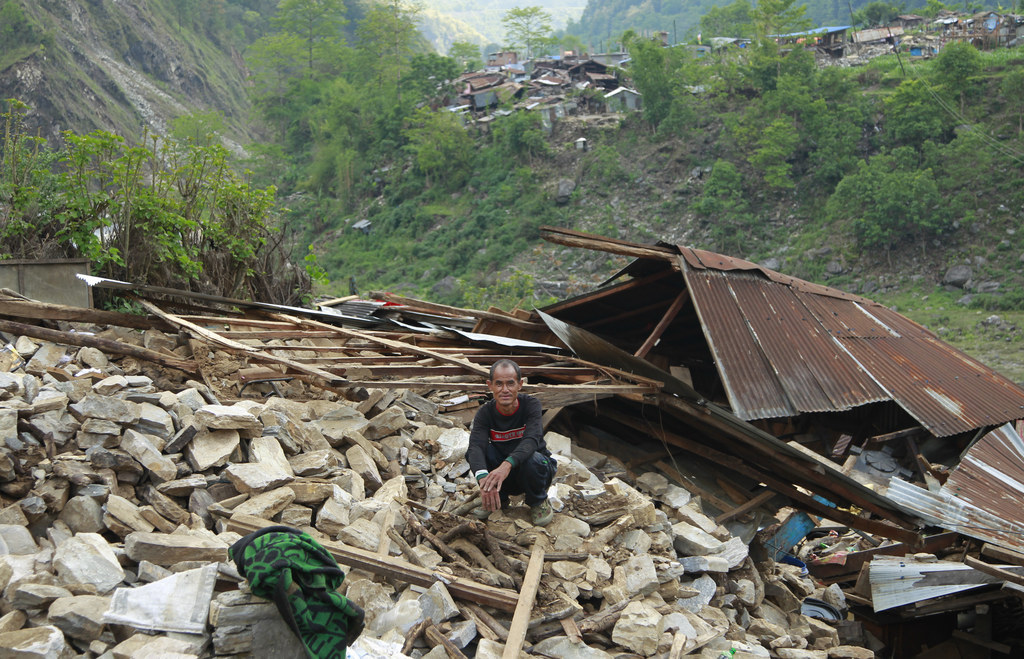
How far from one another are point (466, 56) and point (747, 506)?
6468cm

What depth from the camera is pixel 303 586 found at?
3.04 metres

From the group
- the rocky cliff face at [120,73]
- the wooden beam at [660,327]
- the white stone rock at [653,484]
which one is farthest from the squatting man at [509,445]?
the rocky cliff face at [120,73]

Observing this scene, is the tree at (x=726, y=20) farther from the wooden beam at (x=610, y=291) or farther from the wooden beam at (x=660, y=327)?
the wooden beam at (x=660, y=327)

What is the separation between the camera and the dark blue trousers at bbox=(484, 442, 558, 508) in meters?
4.31

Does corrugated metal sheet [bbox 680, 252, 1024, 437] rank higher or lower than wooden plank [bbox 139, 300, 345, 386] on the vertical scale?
lower

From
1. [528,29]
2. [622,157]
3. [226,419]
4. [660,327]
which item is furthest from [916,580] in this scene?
[528,29]

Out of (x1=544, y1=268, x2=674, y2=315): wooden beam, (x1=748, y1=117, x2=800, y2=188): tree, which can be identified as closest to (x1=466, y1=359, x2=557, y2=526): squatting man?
(x1=544, y1=268, x2=674, y2=315): wooden beam

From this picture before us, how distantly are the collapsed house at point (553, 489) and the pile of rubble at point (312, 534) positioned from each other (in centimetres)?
1

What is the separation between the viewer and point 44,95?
4250cm

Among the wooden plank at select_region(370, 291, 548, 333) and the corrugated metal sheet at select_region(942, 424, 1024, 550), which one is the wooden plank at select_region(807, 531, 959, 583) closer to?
the corrugated metal sheet at select_region(942, 424, 1024, 550)

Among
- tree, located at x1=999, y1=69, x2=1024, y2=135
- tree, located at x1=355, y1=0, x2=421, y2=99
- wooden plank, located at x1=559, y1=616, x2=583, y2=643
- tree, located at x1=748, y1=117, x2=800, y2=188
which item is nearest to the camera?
wooden plank, located at x1=559, y1=616, x2=583, y2=643

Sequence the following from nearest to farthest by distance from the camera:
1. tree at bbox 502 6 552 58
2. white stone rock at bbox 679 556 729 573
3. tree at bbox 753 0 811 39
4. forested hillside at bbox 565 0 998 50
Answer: white stone rock at bbox 679 556 729 573, tree at bbox 753 0 811 39, tree at bbox 502 6 552 58, forested hillside at bbox 565 0 998 50

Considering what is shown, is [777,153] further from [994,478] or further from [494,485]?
[494,485]

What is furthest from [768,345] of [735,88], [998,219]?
[735,88]
